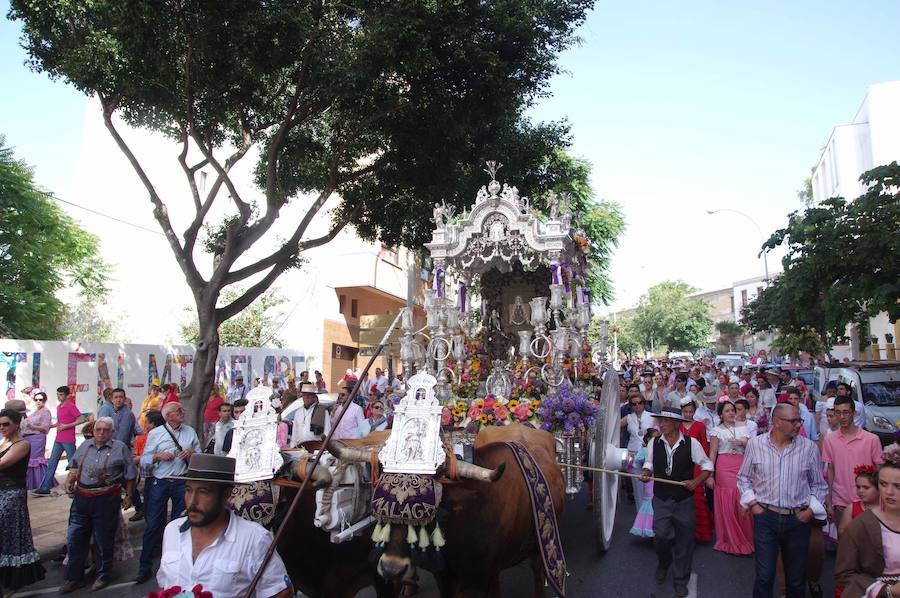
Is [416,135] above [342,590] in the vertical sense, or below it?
above

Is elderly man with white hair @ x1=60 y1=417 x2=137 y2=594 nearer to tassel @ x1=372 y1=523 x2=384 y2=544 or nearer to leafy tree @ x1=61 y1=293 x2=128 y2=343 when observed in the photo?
tassel @ x1=372 y1=523 x2=384 y2=544

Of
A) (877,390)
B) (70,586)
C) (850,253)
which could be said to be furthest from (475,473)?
(850,253)

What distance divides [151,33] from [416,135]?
16.9ft

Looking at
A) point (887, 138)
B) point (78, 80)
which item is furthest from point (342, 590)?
point (887, 138)

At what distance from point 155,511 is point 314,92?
7604 mm

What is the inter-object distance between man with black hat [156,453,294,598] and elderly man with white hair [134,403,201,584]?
441 cm

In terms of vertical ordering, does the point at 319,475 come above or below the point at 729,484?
above

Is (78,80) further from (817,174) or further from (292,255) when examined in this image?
(817,174)

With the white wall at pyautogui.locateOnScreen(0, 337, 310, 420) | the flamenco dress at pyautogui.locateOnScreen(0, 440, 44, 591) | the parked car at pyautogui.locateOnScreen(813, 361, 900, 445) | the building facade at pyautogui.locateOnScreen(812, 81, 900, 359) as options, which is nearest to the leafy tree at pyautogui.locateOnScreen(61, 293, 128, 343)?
the white wall at pyautogui.locateOnScreen(0, 337, 310, 420)

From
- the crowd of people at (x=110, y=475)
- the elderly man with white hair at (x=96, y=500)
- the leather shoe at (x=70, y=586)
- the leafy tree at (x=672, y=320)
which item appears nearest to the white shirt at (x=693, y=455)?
the crowd of people at (x=110, y=475)

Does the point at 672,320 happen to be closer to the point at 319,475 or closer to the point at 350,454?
the point at 350,454

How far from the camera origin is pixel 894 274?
1221 cm

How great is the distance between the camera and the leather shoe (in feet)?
21.7

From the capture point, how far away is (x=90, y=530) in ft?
22.2
